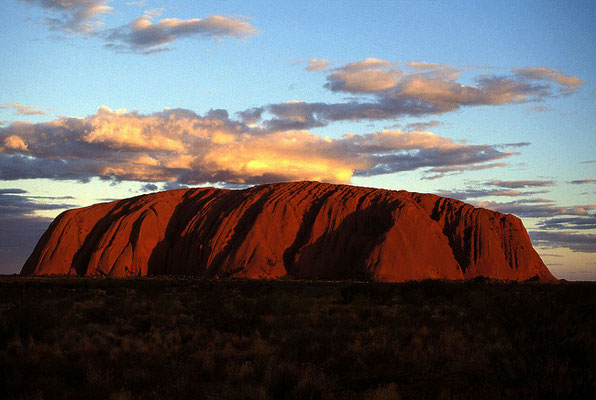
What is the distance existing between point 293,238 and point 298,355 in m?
51.8

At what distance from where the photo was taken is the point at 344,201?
6644cm

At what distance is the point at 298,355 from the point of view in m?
11.8

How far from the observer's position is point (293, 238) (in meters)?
63.6

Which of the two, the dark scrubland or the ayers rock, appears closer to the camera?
the dark scrubland

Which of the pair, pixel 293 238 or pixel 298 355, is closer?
pixel 298 355

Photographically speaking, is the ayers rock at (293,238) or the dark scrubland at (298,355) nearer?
the dark scrubland at (298,355)

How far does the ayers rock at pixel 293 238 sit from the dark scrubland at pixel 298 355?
39130 mm

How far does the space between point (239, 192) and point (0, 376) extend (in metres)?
67.2

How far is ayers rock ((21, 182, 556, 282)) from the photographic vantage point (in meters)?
58.5

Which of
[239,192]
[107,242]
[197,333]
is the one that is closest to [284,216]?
[239,192]

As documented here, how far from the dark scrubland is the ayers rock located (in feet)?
128

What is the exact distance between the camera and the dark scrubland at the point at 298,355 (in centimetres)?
834

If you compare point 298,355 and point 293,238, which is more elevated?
point 293,238

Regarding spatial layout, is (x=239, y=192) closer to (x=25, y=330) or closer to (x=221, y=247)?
(x=221, y=247)
